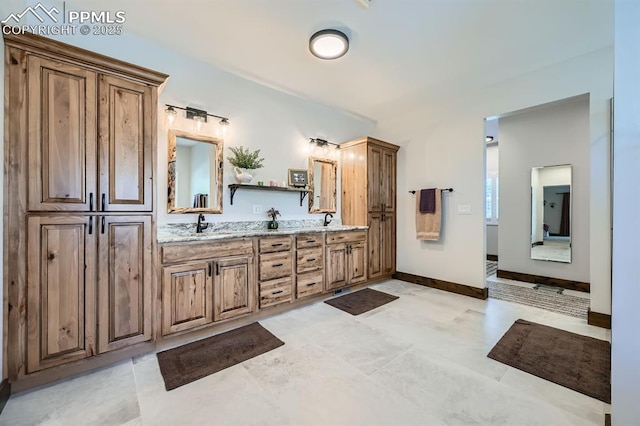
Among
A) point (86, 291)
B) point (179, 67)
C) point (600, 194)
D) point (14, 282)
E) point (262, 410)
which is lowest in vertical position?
point (262, 410)

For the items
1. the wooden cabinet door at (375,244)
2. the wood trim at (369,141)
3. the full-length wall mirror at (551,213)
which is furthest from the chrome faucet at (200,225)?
the full-length wall mirror at (551,213)

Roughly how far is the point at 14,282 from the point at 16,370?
55 cm

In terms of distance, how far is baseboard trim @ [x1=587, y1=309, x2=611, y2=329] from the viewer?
2569 millimetres

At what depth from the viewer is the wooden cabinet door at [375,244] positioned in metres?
4.05

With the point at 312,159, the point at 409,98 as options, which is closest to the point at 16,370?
the point at 312,159

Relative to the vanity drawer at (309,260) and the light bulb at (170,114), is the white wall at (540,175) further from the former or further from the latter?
the light bulb at (170,114)

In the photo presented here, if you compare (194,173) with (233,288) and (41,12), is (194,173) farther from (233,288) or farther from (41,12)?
(41,12)

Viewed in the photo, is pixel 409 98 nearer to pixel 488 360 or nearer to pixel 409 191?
pixel 409 191

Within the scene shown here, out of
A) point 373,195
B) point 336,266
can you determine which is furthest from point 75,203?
point 373,195

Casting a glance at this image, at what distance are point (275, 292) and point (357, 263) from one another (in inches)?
55.2

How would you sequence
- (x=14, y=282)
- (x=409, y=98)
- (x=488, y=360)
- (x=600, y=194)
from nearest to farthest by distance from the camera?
(x=14, y=282) → (x=488, y=360) → (x=600, y=194) → (x=409, y=98)

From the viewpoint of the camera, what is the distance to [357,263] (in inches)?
151

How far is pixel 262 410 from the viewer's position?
1.52m

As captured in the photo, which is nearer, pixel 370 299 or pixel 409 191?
pixel 370 299
